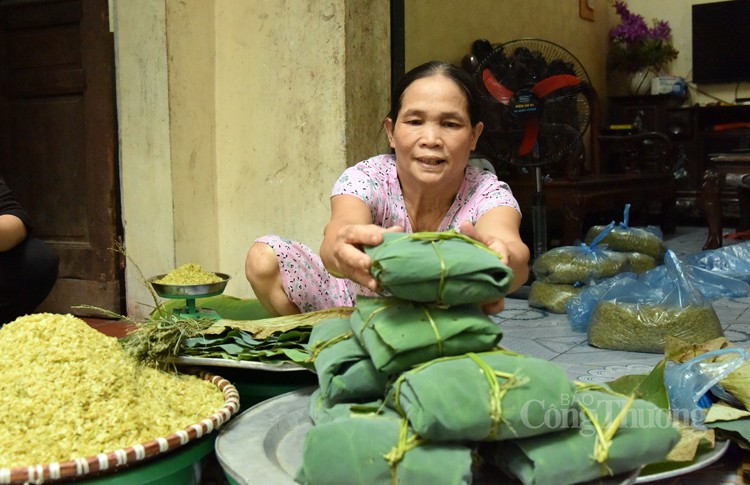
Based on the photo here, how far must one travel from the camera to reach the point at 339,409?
1.18 meters

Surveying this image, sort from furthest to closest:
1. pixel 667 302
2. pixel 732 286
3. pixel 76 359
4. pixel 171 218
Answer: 1. pixel 732 286
2. pixel 171 218
3. pixel 667 302
4. pixel 76 359

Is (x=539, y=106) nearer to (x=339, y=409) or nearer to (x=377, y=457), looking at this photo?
(x=339, y=409)

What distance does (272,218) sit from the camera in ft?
10.8

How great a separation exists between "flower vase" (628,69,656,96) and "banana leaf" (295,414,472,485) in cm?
688

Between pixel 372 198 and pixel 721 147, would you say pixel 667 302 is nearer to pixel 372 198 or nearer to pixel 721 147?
pixel 372 198

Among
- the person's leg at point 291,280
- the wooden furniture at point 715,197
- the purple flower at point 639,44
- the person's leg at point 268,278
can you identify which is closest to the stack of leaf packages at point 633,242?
the wooden furniture at point 715,197

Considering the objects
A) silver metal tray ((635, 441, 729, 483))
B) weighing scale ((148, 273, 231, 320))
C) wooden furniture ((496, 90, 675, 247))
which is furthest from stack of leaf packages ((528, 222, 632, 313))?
silver metal tray ((635, 441, 729, 483))

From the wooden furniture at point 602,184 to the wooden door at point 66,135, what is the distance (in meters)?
2.15

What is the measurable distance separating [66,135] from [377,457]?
3.17m

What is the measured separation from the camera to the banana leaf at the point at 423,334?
1091 millimetres

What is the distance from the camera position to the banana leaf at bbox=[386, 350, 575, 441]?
0.99 meters

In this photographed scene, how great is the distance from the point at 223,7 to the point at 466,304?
2660mm

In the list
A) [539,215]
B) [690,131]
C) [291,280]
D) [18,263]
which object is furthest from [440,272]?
[690,131]

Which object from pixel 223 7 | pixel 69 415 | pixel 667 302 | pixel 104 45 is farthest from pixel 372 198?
pixel 104 45
